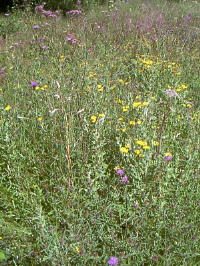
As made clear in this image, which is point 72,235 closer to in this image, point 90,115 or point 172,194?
point 172,194

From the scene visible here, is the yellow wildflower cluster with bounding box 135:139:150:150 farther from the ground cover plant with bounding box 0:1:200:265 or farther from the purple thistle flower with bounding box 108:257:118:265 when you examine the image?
the purple thistle flower with bounding box 108:257:118:265

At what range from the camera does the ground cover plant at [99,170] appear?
2.06 meters

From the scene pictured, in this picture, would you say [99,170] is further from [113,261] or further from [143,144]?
[113,261]

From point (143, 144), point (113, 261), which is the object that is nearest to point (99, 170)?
point (143, 144)

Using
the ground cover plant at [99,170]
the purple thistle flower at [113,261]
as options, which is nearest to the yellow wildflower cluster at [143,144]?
the ground cover plant at [99,170]

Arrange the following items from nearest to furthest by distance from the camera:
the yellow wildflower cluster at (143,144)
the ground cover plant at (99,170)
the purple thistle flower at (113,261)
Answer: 1. the purple thistle flower at (113,261)
2. the ground cover plant at (99,170)
3. the yellow wildflower cluster at (143,144)

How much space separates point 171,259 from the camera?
2.05 meters

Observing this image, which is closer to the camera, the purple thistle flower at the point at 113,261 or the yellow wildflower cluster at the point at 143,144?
the purple thistle flower at the point at 113,261

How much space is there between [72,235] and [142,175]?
2.97ft

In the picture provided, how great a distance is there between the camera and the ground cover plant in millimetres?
2057

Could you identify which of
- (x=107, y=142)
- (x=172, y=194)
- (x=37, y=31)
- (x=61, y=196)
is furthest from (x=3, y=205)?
(x=37, y=31)

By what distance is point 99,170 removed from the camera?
255 centimetres

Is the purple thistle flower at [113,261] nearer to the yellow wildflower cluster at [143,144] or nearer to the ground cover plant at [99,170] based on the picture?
the ground cover plant at [99,170]

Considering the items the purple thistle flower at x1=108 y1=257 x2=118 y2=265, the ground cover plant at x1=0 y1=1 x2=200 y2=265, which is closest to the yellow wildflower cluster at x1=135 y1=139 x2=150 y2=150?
the ground cover plant at x1=0 y1=1 x2=200 y2=265
